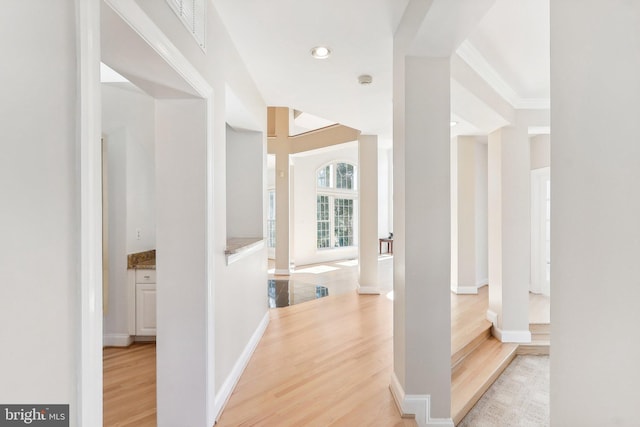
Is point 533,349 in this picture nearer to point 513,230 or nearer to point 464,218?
point 513,230

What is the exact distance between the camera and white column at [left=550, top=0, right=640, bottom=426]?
0.50 metres

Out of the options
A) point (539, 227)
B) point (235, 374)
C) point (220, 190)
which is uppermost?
point (220, 190)

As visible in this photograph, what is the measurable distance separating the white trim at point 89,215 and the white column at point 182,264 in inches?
34.2

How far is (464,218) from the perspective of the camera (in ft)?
15.4

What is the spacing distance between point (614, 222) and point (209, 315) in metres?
1.81

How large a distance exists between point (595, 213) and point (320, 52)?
221 centimetres

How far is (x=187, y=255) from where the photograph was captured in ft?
5.68

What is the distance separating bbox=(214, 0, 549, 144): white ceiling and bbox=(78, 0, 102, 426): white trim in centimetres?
126

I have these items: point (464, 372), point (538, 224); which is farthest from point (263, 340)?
point (538, 224)

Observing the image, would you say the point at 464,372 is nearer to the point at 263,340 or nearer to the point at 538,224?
the point at 263,340

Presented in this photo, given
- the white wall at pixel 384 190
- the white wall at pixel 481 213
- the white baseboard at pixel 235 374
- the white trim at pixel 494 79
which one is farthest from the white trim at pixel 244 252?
the white wall at pixel 384 190

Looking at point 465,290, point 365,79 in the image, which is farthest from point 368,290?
point 365,79

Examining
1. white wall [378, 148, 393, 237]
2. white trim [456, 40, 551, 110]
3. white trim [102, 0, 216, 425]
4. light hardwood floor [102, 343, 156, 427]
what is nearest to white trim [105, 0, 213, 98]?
white trim [102, 0, 216, 425]

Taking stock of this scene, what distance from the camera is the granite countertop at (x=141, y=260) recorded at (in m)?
2.94
